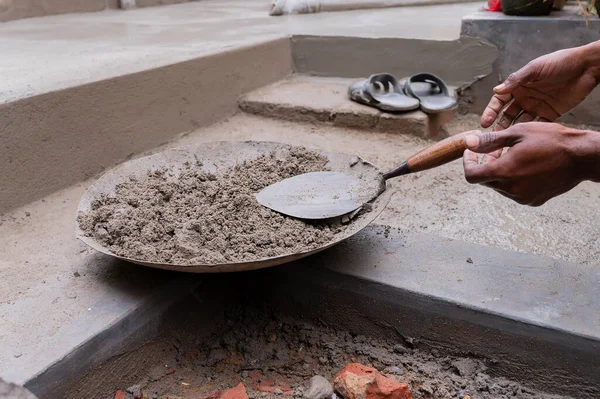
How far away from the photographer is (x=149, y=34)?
319 centimetres

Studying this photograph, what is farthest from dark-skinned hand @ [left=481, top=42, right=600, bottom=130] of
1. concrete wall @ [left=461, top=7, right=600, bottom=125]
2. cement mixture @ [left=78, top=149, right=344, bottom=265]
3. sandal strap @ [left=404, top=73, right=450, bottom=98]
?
concrete wall @ [left=461, top=7, right=600, bottom=125]

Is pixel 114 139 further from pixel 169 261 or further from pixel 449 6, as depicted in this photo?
pixel 449 6

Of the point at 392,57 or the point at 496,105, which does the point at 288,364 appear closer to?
the point at 496,105

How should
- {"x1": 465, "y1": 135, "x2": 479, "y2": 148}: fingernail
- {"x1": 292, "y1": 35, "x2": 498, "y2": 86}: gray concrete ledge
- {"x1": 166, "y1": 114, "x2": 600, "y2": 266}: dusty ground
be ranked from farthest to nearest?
{"x1": 292, "y1": 35, "x2": 498, "y2": 86}: gray concrete ledge < {"x1": 166, "y1": 114, "x2": 600, "y2": 266}: dusty ground < {"x1": 465, "y1": 135, "x2": 479, "y2": 148}: fingernail

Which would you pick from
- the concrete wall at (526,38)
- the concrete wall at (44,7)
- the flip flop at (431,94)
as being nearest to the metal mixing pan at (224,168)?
the flip flop at (431,94)

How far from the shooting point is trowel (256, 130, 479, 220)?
1.27 metres

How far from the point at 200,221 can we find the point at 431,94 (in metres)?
1.70

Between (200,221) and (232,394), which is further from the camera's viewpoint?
(200,221)

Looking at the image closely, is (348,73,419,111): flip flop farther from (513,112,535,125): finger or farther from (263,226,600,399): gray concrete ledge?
(263,226,600,399): gray concrete ledge

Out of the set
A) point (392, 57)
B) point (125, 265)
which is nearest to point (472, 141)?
point (125, 265)

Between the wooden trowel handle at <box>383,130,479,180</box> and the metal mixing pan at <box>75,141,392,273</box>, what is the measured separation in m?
→ 0.14

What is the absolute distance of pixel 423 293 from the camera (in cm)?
124

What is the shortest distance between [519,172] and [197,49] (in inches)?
78.5

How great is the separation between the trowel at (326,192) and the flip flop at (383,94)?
1121 millimetres
